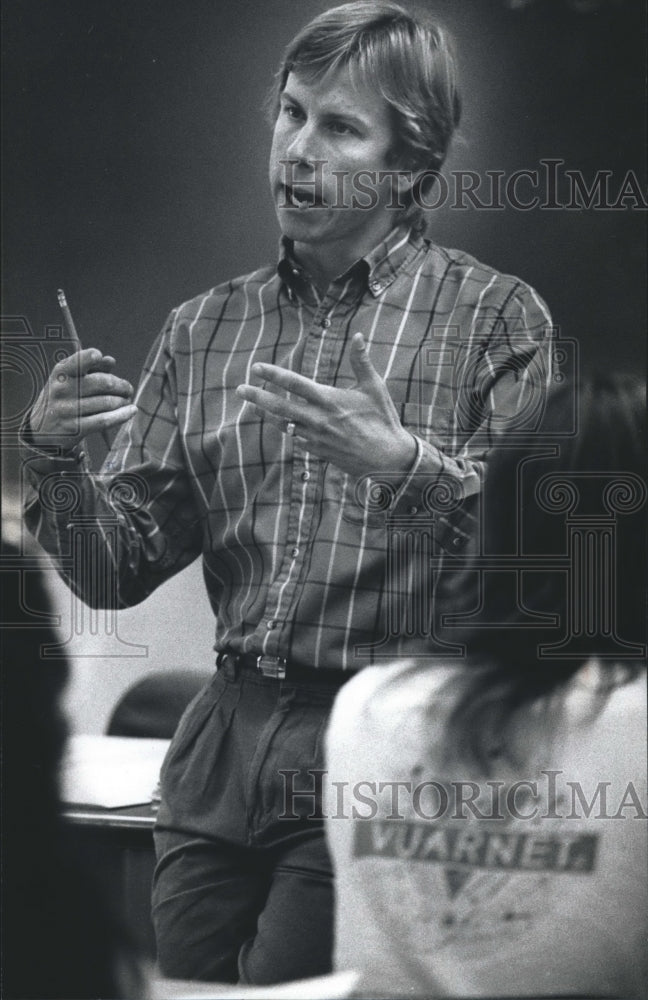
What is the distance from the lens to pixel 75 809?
6.64 feet

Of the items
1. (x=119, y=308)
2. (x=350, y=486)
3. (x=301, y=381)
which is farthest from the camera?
(x=119, y=308)

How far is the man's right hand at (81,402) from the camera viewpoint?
192 cm

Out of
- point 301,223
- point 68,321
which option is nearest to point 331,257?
point 301,223

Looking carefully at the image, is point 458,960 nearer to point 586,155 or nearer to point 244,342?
point 244,342

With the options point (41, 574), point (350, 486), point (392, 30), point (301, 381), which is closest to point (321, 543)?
point (350, 486)

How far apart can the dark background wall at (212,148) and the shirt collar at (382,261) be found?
0.04m

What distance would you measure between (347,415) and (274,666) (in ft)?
1.31

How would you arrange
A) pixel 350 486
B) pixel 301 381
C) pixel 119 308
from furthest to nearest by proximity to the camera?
1. pixel 119 308
2. pixel 350 486
3. pixel 301 381

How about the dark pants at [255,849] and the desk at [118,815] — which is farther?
the desk at [118,815]

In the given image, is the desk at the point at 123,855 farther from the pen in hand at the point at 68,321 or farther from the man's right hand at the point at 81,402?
the pen in hand at the point at 68,321

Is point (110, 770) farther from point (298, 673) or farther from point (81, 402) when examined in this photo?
point (81, 402)

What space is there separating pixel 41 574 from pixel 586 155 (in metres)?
1.07

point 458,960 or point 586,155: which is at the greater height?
point 586,155

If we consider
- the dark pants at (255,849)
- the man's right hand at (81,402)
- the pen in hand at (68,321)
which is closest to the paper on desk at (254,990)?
the dark pants at (255,849)
